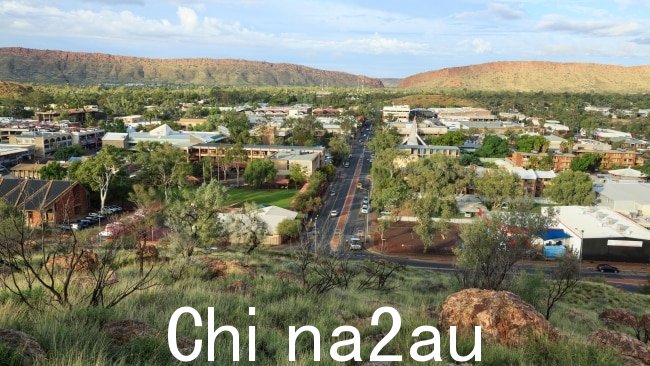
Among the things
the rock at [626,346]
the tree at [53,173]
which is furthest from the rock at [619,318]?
the tree at [53,173]

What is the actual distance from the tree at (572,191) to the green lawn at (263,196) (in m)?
21.7

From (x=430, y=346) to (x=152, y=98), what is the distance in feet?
441

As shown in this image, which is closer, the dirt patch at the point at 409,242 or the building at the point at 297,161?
the dirt patch at the point at 409,242

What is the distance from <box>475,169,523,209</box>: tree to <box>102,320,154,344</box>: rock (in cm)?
3734

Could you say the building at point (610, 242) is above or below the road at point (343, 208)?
above

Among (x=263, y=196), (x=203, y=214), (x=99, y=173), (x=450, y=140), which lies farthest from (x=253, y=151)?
(x=203, y=214)

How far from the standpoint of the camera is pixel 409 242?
116ft

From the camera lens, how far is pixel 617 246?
3253cm

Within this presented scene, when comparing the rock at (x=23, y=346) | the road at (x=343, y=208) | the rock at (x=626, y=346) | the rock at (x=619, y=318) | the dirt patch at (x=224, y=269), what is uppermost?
the rock at (x=23, y=346)

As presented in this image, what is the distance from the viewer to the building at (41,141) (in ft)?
201

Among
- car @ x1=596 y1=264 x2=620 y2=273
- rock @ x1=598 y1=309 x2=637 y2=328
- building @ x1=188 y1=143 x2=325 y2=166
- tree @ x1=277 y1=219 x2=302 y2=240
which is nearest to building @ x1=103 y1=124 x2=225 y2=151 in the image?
building @ x1=188 y1=143 x2=325 y2=166

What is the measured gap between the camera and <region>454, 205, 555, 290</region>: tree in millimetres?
12645

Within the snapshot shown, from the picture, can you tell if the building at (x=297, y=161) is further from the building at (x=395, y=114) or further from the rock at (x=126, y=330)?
the building at (x=395, y=114)

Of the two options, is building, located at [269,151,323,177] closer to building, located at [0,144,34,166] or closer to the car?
building, located at [0,144,34,166]
